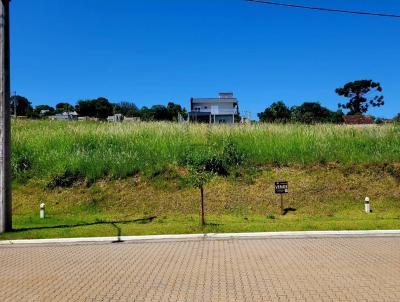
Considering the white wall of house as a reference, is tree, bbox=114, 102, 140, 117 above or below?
above

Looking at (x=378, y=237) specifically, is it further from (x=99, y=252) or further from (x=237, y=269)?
(x=99, y=252)

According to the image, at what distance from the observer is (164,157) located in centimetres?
2056

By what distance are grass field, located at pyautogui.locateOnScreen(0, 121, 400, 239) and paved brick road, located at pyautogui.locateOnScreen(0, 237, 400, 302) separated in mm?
2004

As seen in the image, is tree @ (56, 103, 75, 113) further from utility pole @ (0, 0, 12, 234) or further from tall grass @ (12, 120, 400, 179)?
utility pole @ (0, 0, 12, 234)

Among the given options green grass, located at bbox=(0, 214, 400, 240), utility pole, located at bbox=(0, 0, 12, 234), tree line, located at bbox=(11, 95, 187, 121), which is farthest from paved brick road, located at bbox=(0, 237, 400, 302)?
tree line, located at bbox=(11, 95, 187, 121)

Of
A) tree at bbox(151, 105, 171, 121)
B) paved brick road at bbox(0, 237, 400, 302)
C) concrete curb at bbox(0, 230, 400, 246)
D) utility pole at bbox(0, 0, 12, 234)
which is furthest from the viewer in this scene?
tree at bbox(151, 105, 171, 121)

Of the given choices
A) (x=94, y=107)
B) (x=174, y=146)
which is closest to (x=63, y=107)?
(x=94, y=107)

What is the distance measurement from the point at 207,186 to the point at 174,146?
140 inches

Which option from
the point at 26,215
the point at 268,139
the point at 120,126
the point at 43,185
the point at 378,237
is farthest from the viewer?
the point at 120,126

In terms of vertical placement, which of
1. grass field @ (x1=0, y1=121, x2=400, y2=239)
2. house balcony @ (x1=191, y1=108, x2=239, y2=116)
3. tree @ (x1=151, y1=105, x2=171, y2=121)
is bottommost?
grass field @ (x1=0, y1=121, x2=400, y2=239)

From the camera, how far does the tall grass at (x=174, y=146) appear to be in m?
20.1

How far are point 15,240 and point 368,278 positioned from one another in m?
8.51

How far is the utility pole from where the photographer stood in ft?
40.4

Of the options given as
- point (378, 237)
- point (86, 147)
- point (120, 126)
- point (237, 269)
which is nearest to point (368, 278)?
point (237, 269)
